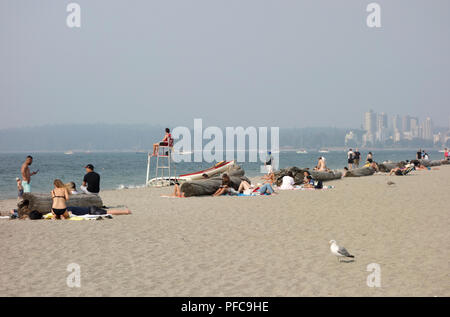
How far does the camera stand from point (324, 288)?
6000 mm

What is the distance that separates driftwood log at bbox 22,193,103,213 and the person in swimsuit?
541mm

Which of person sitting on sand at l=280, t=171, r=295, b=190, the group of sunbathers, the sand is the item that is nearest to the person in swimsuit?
the group of sunbathers

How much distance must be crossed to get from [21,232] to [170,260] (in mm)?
4411

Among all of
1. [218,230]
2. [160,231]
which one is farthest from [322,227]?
[160,231]

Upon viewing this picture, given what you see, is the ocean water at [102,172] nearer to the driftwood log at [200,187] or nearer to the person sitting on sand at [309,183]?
the driftwood log at [200,187]

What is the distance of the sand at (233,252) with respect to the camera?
239 inches

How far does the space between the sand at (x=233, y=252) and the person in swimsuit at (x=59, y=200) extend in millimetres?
496

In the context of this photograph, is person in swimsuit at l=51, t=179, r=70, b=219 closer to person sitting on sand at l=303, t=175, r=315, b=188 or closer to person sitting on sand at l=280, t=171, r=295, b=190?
person sitting on sand at l=280, t=171, r=295, b=190

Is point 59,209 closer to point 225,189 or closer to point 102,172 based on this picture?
point 225,189

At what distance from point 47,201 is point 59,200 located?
0.73 meters

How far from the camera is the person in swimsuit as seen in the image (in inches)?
470
